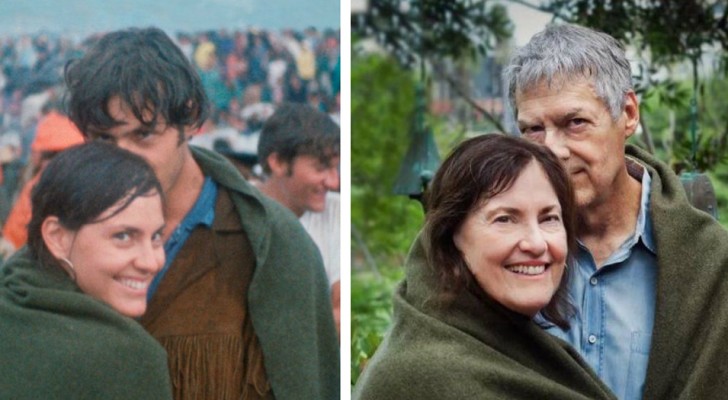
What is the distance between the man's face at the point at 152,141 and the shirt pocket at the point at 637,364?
138 centimetres

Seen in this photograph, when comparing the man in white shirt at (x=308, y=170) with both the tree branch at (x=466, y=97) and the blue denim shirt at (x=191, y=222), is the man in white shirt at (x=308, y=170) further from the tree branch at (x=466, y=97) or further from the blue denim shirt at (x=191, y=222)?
Answer: the tree branch at (x=466, y=97)

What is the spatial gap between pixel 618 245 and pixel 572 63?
39cm

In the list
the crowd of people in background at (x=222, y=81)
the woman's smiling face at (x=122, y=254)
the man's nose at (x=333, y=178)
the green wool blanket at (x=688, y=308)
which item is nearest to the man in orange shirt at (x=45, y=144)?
the crowd of people in background at (x=222, y=81)

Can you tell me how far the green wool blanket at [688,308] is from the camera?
2.62 m

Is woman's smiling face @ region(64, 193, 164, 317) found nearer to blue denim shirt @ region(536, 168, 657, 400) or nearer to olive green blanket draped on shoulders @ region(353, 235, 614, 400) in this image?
olive green blanket draped on shoulders @ region(353, 235, 614, 400)

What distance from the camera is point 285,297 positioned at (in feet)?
12.2

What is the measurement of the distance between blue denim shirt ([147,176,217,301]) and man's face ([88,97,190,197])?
95 mm

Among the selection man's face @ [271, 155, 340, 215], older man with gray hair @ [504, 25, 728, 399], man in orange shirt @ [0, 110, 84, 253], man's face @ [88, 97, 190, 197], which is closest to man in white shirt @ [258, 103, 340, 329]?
man's face @ [271, 155, 340, 215]

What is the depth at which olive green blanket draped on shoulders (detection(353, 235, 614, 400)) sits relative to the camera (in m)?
2.46

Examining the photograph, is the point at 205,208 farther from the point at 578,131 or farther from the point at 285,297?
the point at 578,131

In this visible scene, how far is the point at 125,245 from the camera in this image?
11.3ft

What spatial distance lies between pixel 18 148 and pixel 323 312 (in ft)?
3.15

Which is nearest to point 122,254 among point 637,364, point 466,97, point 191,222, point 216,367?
point 191,222

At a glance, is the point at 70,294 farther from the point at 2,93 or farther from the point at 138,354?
the point at 2,93
